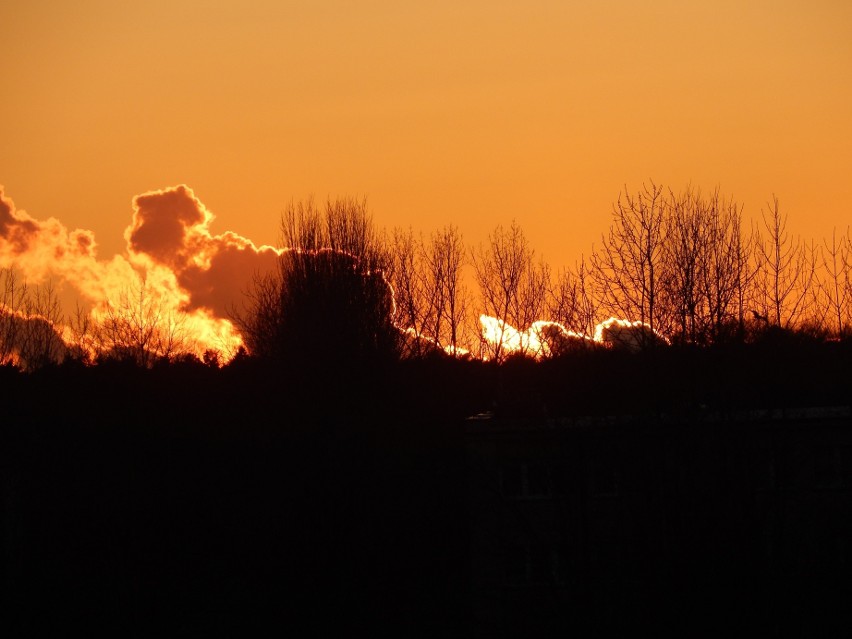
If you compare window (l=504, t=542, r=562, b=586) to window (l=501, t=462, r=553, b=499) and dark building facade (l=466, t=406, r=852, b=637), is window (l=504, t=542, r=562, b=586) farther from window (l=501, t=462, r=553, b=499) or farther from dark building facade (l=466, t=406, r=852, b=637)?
window (l=501, t=462, r=553, b=499)

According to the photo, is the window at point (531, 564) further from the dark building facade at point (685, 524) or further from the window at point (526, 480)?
the window at point (526, 480)

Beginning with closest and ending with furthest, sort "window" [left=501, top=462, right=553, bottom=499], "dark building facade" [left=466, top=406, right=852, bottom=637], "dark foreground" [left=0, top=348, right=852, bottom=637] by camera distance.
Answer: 1. "dark building facade" [left=466, top=406, right=852, bottom=637]
2. "dark foreground" [left=0, top=348, right=852, bottom=637]
3. "window" [left=501, top=462, right=553, bottom=499]

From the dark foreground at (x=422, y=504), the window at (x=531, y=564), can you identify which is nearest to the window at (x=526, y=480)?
the dark foreground at (x=422, y=504)

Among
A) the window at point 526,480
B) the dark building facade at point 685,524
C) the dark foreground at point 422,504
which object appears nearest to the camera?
the dark building facade at point 685,524

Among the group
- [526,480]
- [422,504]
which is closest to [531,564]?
[526,480]

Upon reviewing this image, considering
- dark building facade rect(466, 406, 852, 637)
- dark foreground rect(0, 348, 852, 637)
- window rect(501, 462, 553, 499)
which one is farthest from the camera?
window rect(501, 462, 553, 499)

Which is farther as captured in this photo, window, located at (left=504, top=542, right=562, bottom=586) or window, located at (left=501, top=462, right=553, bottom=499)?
window, located at (left=501, top=462, right=553, bottom=499)

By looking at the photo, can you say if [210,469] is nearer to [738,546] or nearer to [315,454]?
Result: [315,454]

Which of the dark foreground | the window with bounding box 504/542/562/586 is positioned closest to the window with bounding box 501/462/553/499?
the dark foreground

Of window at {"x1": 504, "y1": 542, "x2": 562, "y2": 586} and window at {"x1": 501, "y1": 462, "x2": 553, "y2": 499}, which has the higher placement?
window at {"x1": 501, "y1": 462, "x2": 553, "y2": 499}

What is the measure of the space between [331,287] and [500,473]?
1725 cm

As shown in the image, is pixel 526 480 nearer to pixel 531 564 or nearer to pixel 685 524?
pixel 531 564

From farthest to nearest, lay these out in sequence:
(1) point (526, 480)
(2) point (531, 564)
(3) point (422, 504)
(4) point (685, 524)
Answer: (3) point (422, 504), (1) point (526, 480), (2) point (531, 564), (4) point (685, 524)

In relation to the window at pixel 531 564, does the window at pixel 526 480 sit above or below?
above
